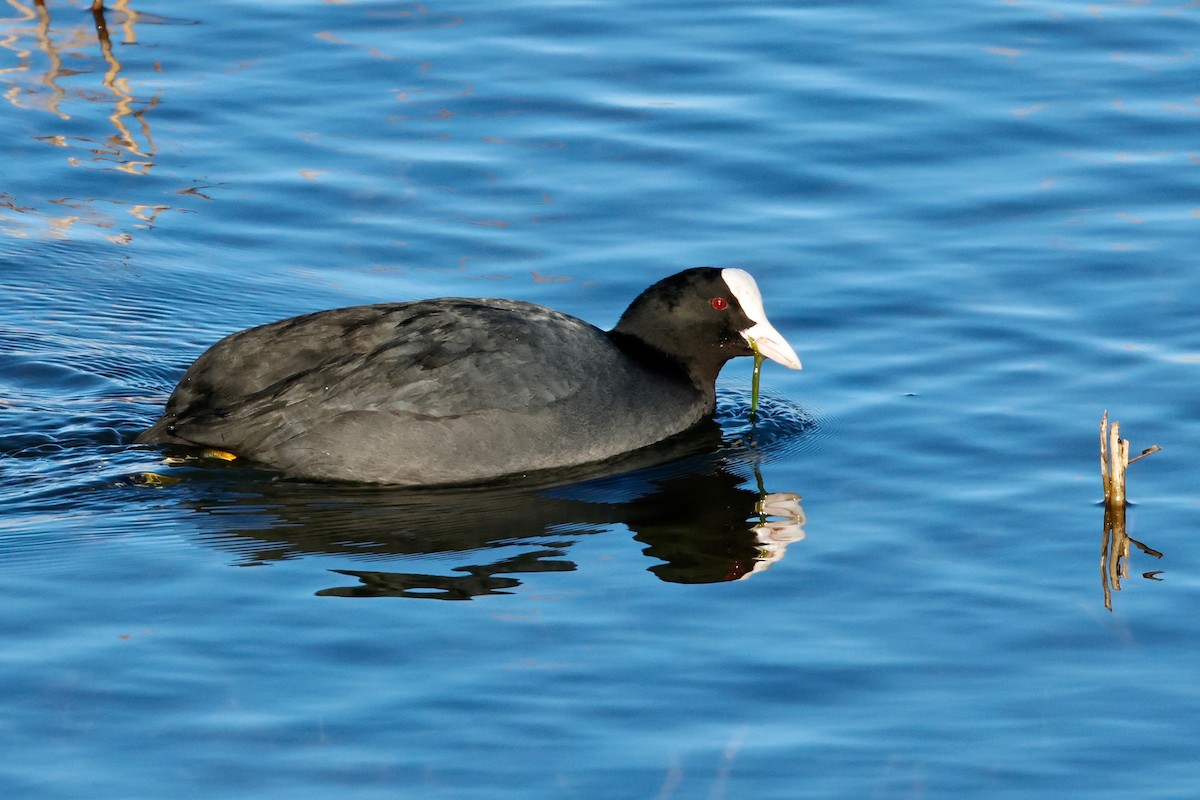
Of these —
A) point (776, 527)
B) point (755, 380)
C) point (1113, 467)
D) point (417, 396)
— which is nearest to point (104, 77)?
point (417, 396)

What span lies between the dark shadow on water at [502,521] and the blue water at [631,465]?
0.08ft

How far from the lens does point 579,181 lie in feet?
33.2

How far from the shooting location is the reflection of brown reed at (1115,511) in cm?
645

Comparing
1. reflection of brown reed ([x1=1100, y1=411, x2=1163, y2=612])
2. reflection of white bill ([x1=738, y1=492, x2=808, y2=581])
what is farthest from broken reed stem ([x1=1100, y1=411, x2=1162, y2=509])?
reflection of white bill ([x1=738, y1=492, x2=808, y2=581])

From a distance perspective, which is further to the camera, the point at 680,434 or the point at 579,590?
the point at 680,434

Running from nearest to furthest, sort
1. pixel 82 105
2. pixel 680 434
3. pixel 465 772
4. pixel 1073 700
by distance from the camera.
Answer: pixel 465 772 < pixel 1073 700 < pixel 680 434 < pixel 82 105

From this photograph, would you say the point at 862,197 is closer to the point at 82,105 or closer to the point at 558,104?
the point at 558,104

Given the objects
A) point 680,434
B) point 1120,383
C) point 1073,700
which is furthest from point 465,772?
point 1120,383

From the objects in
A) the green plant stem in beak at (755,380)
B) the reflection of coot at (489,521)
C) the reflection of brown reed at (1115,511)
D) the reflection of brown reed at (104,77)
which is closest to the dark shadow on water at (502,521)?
the reflection of coot at (489,521)

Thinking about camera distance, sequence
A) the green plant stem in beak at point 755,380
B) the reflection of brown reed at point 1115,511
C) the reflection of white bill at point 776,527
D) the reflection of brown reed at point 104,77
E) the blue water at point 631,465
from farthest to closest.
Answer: the reflection of brown reed at point 104,77 → the green plant stem in beak at point 755,380 → the reflection of white bill at point 776,527 → the reflection of brown reed at point 1115,511 → the blue water at point 631,465

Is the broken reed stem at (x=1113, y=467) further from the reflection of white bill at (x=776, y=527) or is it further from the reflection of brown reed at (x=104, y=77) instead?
the reflection of brown reed at (x=104, y=77)

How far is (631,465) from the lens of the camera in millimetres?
7598

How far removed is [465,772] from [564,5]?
8314mm

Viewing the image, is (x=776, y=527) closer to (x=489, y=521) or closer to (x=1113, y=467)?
(x=489, y=521)
